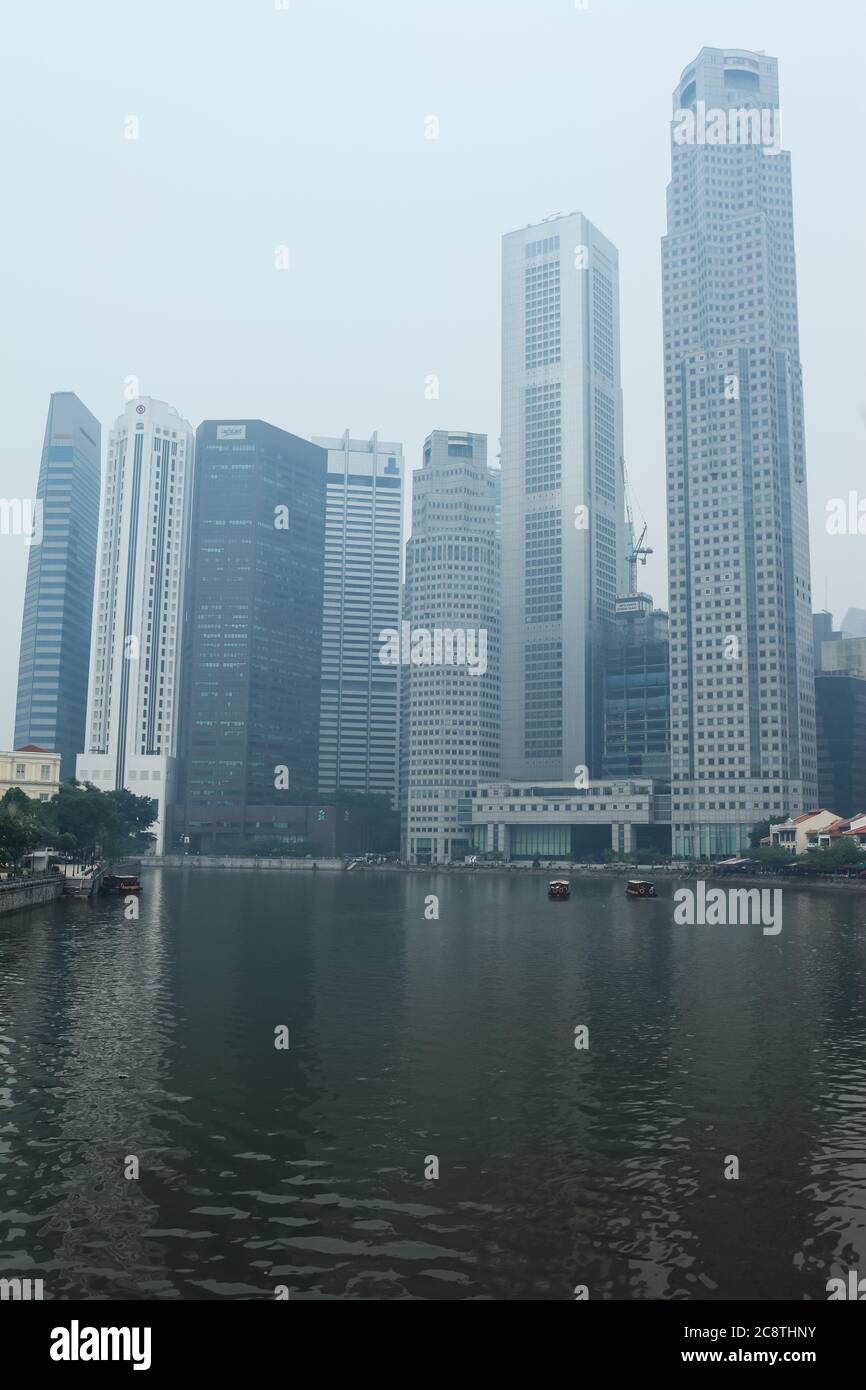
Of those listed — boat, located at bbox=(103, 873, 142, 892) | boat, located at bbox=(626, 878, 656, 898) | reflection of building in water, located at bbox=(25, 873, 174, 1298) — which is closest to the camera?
reflection of building in water, located at bbox=(25, 873, 174, 1298)

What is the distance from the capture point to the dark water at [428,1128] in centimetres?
2278

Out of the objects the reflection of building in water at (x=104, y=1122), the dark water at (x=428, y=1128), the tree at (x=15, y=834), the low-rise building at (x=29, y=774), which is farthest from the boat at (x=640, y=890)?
the low-rise building at (x=29, y=774)

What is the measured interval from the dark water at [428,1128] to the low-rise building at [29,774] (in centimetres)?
13541

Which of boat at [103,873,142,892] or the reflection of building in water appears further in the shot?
boat at [103,873,142,892]

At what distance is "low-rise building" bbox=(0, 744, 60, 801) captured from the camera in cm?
19338

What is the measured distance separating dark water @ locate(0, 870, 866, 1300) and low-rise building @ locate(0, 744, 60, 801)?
135410mm

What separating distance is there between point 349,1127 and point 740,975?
4060 centimetres
